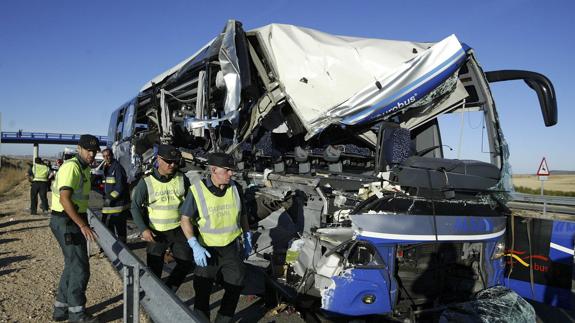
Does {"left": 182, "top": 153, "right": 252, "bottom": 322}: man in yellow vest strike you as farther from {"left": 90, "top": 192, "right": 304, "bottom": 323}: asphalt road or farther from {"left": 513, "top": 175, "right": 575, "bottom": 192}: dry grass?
{"left": 513, "top": 175, "right": 575, "bottom": 192}: dry grass

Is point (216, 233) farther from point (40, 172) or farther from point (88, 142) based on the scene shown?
point (40, 172)

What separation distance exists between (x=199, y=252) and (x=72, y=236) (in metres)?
1.19

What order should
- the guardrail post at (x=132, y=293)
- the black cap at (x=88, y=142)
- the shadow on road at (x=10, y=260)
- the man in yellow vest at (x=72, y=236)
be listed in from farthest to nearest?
the shadow on road at (x=10, y=260) < the black cap at (x=88, y=142) < the man in yellow vest at (x=72, y=236) < the guardrail post at (x=132, y=293)

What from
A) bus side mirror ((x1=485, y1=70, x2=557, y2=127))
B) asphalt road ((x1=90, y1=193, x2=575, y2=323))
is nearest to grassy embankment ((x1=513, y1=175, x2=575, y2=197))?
asphalt road ((x1=90, y1=193, x2=575, y2=323))

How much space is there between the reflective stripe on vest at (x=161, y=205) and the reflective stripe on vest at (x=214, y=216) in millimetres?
730

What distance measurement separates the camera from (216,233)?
345 cm

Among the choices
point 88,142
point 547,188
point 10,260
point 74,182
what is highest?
point 88,142

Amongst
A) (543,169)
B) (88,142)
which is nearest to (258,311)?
(88,142)

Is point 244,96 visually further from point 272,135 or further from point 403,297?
point 403,297

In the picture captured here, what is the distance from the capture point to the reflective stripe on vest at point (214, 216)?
3.43 metres

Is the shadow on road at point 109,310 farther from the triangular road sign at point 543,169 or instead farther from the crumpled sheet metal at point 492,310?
the triangular road sign at point 543,169

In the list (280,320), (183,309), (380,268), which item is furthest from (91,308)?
(380,268)

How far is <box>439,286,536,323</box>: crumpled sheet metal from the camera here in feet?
10.6

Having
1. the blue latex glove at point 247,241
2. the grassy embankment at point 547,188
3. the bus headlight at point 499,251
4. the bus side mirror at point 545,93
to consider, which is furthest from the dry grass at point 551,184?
the blue latex glove at point 247,241
